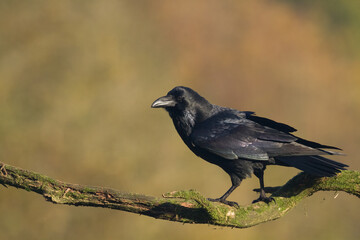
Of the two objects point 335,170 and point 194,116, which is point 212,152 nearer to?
point 194,116

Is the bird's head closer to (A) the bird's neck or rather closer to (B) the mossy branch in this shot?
(A) the bird's neck

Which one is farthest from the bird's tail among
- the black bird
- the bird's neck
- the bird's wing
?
the bird's neck

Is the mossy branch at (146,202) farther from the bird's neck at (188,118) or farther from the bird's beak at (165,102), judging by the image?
the bird's beak at (165,102)

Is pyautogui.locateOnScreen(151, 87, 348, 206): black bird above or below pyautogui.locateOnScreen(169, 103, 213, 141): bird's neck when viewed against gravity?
below

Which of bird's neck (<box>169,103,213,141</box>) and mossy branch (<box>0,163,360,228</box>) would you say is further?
bird's neck (<box>169,103,213,141</box>)

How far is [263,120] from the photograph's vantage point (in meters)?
5.93

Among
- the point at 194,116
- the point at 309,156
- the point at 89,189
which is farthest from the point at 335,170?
the point at 89,189

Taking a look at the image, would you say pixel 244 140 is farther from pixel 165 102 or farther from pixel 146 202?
pixel 146 202

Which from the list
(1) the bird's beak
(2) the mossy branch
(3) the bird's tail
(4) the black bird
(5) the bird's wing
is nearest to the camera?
(2) the mossy branch

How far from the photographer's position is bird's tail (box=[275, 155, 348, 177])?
16.4 feet

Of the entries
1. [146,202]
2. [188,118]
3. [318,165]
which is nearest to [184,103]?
[188,118]

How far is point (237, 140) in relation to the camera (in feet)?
18.7

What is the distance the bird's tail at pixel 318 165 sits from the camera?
4988mm

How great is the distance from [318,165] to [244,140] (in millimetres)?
864
